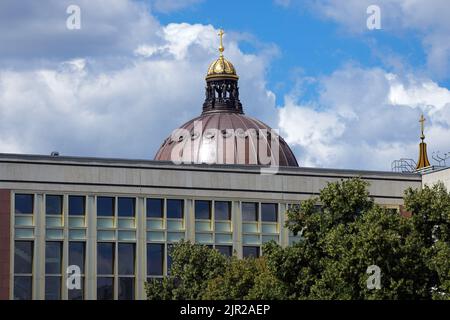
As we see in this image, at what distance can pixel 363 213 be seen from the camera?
6228cm

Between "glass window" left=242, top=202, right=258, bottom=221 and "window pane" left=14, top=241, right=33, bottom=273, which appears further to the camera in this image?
"glass window" left=242, top=202, right=258, bottom=221

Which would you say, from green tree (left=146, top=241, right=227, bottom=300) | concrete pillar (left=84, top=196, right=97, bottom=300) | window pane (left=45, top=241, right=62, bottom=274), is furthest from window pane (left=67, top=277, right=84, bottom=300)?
green tree (left=146, top=241, right=227, bottom=300)

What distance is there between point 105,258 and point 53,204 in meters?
4.72

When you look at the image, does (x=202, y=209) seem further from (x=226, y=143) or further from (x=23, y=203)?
(x=226, y=143)

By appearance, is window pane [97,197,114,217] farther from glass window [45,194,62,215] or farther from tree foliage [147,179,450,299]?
tree foliage [147,179,450,299]

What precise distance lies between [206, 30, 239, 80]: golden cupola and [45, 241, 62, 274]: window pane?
4973 cm

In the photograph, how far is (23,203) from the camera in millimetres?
84438

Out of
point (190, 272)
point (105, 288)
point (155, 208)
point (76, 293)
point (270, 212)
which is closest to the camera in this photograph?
point (190, 272)

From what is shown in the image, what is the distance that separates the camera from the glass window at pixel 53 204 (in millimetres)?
84875

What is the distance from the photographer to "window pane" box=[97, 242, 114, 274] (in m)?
85.9

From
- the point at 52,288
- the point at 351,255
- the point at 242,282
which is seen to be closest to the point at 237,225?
the point at 52,288

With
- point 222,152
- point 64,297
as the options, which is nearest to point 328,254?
point 64,297

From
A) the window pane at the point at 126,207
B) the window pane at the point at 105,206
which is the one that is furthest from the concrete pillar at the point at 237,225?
the window pane at the point at 105,206
